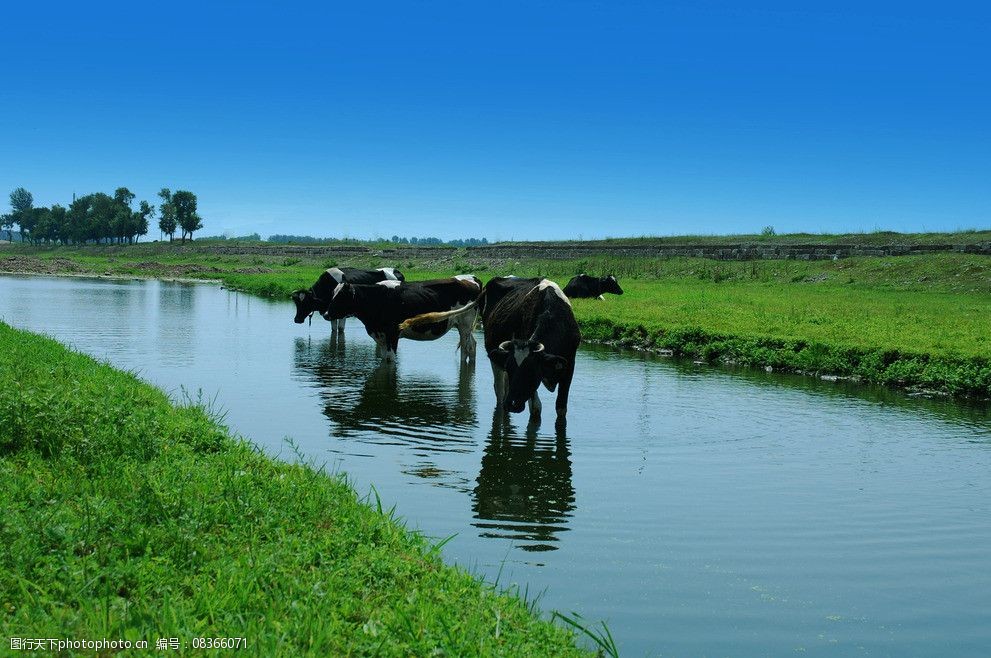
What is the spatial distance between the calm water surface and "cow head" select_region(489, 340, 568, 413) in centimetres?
62

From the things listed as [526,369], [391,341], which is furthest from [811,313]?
[526,369]

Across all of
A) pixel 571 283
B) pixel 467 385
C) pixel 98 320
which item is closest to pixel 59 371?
pixel 467 385

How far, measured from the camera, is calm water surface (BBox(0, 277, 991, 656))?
700cm

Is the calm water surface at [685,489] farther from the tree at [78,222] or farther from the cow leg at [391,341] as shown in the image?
the tree at [78,222]

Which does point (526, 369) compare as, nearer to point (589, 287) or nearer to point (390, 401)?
point (390, 401)

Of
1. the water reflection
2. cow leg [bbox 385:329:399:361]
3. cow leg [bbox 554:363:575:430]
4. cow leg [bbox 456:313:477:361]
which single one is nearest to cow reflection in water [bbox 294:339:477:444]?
the water reflection

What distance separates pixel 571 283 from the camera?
39.8 m

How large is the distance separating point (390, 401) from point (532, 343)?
13.5 ft

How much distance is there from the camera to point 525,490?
10.4 m

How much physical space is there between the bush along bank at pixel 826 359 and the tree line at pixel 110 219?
119 meters

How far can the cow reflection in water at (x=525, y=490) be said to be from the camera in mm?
8906

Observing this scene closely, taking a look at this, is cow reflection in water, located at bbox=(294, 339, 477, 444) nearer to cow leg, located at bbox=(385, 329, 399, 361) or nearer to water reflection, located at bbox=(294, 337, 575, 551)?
water reflection, located at bbox=(294, 337, 575, 551)

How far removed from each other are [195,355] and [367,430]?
9688 millimetres

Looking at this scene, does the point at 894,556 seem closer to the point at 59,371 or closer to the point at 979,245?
the point at 59,371
